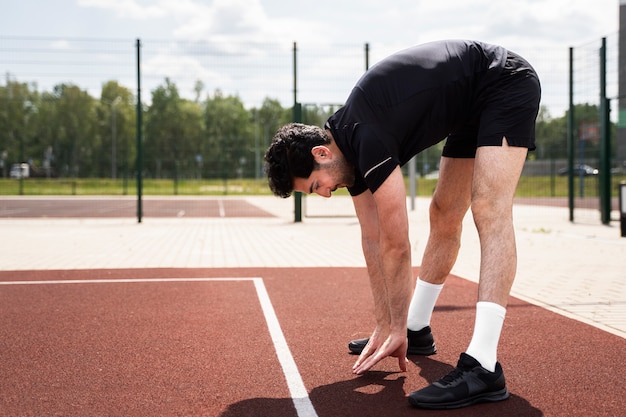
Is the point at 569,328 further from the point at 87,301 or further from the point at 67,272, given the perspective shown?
the point at 67,272

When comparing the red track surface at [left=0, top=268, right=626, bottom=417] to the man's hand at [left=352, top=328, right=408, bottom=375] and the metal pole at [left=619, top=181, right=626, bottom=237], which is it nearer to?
the man's hand at [left=352, top=328, right=408, bottom=375]

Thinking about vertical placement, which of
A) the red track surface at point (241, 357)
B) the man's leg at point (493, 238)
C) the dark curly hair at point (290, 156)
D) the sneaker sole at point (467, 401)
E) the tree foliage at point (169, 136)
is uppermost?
the tree foliage at point (169, 136)

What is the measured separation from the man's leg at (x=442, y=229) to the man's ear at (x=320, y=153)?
2.63ft

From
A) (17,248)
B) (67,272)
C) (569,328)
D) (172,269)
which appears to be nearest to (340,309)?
(569,328)

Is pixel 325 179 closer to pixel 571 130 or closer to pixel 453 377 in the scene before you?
pixel 453 377

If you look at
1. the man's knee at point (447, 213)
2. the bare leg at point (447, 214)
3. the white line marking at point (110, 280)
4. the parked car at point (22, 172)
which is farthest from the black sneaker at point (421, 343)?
the parked car at point (22, 172)

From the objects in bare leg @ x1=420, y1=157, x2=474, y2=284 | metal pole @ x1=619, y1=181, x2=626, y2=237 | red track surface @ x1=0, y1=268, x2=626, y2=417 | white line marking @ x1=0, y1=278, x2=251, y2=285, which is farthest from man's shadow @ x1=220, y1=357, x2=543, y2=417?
metal pole @ x1=619, y1=181, x2=626, y2=237

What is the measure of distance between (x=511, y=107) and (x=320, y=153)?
850mm

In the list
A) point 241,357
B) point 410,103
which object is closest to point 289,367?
point 241,357

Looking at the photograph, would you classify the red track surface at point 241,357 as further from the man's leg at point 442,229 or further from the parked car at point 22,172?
the parked car at point 22,172

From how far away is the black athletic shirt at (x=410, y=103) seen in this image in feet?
9.21

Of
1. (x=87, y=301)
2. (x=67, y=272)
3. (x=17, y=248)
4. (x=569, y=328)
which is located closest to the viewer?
(x=569, y=328)

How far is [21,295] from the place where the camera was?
5.68 m

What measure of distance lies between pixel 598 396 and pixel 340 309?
2.35 metres
